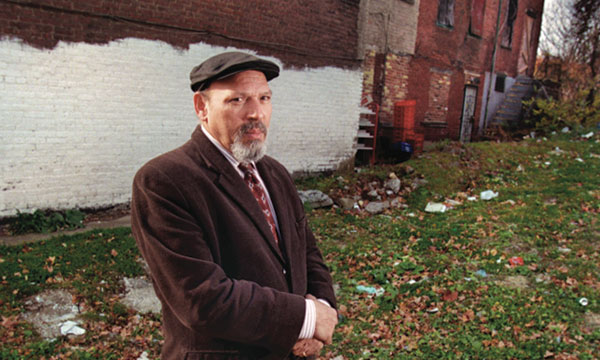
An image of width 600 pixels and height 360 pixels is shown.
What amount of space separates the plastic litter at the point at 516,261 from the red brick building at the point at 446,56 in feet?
22.8

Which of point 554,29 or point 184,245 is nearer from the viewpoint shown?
point 184,245

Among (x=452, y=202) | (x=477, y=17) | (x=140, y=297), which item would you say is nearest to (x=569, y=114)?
(x=477, y=17)

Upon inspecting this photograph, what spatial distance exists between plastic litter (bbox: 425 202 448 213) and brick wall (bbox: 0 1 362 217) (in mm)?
5026

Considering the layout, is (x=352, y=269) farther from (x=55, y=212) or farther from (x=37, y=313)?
(x=55, y=212)

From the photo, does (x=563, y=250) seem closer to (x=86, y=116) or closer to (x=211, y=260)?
(x=211, y=260)

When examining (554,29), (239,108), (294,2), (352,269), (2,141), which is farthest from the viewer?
(554,29)

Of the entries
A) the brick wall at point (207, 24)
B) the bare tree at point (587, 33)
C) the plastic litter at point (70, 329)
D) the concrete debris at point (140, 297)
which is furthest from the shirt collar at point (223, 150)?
the bare tree at point (587, 33)

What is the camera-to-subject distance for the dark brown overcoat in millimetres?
1449

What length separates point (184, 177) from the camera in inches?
61.1

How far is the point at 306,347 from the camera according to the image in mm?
1704

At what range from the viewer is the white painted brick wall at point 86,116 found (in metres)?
6.37

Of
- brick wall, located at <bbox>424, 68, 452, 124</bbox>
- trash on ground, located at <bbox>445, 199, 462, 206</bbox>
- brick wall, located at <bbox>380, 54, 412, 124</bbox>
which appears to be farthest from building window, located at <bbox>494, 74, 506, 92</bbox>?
trash on ground, located at <bbox>445, 199, 462, 206</bbox>

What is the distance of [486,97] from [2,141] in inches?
687

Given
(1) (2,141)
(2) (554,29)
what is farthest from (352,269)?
(2) (554,29)
